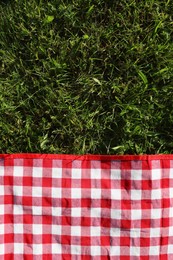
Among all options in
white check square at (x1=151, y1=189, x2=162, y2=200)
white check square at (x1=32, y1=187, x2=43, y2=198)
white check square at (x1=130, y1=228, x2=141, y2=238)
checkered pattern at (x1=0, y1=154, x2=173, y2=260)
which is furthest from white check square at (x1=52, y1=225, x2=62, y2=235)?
white check square at (x1=151, y1=189, x2=162, y2=200)

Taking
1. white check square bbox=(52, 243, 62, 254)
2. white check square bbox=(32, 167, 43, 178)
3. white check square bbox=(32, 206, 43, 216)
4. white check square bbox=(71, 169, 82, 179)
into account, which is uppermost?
white check square bbox=(32, 167, 43, 178)

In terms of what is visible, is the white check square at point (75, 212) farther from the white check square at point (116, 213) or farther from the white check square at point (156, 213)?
the white check square at point (156, 213)

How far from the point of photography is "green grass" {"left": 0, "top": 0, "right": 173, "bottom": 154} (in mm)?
1558

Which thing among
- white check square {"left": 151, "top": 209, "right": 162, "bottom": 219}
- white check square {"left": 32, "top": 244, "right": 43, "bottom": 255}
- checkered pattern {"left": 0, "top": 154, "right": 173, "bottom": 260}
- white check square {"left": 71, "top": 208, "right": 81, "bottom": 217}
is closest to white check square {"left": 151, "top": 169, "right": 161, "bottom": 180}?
checkered pattern {"left": 0, "top": 154, "right": 173, "bottom": 260}

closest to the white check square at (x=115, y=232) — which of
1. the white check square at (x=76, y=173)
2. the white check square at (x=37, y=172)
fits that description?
the white check square at (x=76, y=173)

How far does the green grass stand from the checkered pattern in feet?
0.27

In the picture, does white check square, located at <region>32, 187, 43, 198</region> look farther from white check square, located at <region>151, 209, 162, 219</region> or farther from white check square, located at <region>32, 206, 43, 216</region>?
white check square, located at <region>151, 209, 162, 219</region>

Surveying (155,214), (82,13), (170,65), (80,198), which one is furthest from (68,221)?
(82,13)

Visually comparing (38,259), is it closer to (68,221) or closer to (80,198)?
(68,221)

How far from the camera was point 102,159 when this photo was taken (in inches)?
59.5

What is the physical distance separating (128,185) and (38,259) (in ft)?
1.76

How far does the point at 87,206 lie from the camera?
4.98 feet

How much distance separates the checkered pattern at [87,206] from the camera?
151cm

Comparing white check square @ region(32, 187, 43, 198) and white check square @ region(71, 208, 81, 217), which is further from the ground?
white check square @ region(32, 187, 43, 198)
